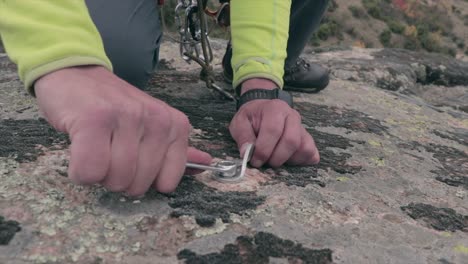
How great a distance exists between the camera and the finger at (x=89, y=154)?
0.82 meters

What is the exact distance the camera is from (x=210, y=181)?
1197 mm

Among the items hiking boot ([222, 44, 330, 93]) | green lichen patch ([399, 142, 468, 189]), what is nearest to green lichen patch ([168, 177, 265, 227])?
green lichen patch ([399, 142, 468, 189])

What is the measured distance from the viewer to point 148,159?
0.92 meters

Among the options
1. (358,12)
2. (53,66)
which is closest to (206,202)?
(53,66)

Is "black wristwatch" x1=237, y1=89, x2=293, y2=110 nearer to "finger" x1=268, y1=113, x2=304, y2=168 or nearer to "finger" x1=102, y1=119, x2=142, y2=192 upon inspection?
"finger" x1=268, y1=113, x2=304, y2=168

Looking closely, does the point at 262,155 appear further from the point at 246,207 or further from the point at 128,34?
the point at 128,34

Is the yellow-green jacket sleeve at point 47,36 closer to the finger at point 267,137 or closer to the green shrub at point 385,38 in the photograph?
the finger at point 267,137

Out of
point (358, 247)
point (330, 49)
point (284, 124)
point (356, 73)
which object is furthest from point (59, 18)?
point (330, 49)

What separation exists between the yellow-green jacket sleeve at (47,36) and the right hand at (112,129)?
0.02 m

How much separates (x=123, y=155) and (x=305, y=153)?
61 centimetres

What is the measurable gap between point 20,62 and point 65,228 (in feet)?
1.03

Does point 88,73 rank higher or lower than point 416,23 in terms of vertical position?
higher

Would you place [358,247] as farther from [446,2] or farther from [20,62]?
[446,2]

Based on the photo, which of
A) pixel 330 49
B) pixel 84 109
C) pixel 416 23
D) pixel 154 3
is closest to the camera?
pixel 84 109
